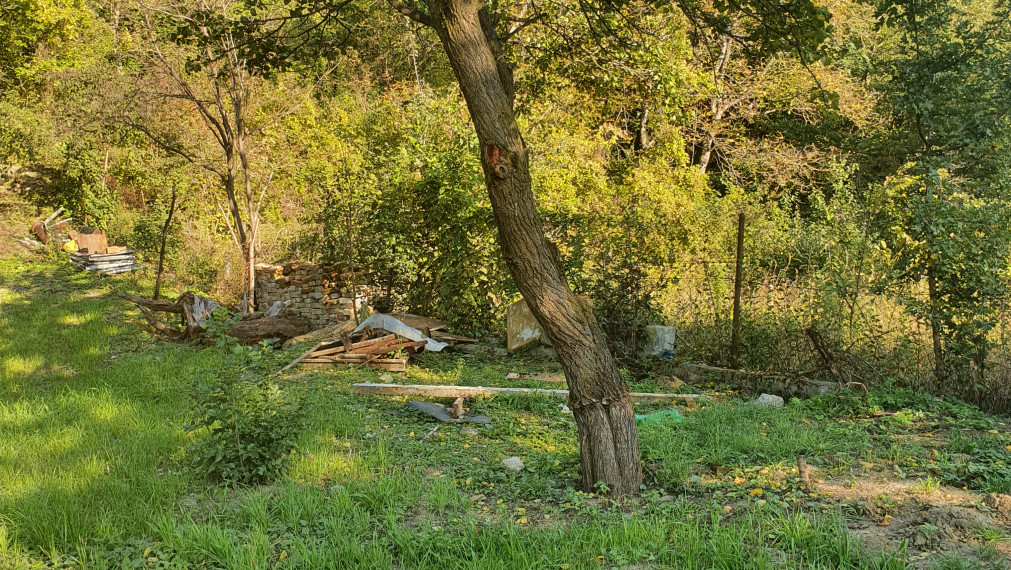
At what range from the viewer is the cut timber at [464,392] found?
659cm

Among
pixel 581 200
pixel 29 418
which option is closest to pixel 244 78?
pixel 581 200

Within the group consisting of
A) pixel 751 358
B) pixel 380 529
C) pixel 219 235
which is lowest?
pixel 380 529

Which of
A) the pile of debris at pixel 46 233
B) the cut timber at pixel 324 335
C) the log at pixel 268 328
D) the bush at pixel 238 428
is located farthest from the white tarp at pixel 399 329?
the pile of debris at pixel 46 233

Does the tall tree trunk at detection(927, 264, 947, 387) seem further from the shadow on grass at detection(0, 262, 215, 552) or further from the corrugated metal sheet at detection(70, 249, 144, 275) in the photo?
the corrugated metal sheet at detection(70, 249, 144, 275)

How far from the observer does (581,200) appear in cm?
1229

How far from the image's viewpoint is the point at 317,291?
1082 centimetres

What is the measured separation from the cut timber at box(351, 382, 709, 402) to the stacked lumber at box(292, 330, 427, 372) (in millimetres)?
1289

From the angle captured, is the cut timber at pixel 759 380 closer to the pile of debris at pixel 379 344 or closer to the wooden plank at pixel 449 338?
the wooden plank at pixel 449 338

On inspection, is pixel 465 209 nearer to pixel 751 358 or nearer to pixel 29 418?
pixel 751 358

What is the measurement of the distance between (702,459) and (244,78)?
34.4 ft

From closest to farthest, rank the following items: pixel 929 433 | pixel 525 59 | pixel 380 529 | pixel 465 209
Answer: pixel 380 529
pixel 929 433
pixel 465 209
pixel 525 59

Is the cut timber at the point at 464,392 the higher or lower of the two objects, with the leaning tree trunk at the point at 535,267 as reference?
lower

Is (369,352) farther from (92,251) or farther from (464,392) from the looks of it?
(92,251)

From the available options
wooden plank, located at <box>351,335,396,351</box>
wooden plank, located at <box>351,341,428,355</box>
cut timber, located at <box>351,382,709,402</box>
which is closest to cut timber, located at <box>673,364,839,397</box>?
cut timber, located at <box>351,382,709,402</box>
